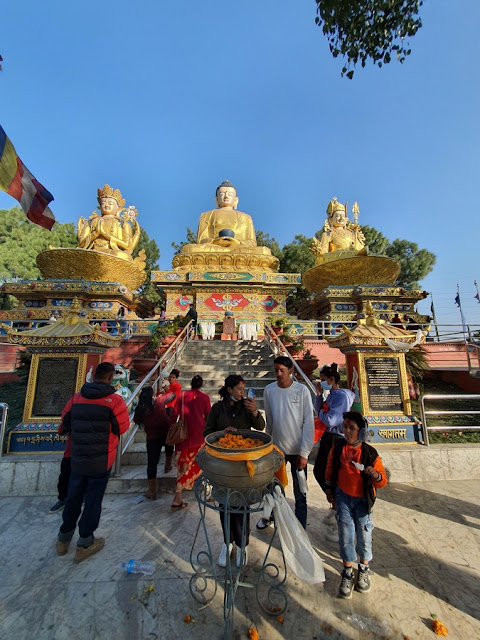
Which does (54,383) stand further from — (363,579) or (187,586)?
(363,579)

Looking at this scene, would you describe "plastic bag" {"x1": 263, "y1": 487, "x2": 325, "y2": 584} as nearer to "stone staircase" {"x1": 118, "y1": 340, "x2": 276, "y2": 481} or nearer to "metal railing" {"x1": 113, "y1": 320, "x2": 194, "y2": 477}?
"metal railing" {"x1": 113, "y1": 320, "x2": 194, "y2": 477}

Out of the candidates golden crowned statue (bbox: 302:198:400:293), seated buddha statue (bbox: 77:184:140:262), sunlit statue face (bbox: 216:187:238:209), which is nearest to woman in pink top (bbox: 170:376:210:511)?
golden crowned statue (bbox: 302:198:400:293)

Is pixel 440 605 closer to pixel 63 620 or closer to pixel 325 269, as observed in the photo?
pixel 63 620

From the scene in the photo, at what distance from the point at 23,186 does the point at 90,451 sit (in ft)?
12.5

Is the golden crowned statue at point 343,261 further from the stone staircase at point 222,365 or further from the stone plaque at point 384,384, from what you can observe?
the stone plaque at point 384,384

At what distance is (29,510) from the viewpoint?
388 centimetres

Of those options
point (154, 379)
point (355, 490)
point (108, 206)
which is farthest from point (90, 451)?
point (108, 206)

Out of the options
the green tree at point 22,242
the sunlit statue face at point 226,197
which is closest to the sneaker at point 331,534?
the sunlit statue face at point 226,197

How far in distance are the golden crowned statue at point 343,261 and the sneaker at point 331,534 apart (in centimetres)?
1428

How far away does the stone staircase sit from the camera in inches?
276

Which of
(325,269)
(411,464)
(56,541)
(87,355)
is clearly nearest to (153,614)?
(56,541)

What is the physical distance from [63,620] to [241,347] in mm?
8281

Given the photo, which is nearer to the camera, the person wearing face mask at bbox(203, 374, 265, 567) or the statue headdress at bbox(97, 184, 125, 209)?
the person wearing face mask at bbox(203, 374, 265, 567)

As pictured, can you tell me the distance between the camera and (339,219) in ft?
62.2
